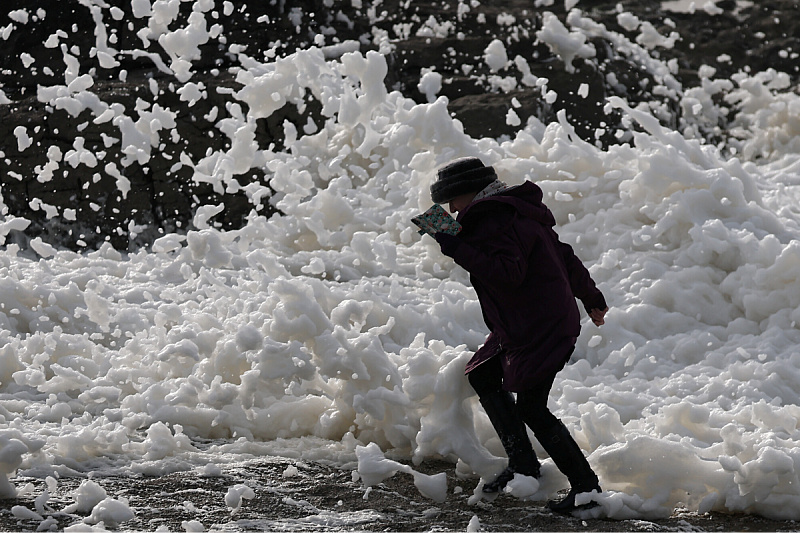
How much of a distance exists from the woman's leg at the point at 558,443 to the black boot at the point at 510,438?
160 millimetres

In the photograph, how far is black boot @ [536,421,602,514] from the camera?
286cm

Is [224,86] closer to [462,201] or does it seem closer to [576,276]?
[462,201]

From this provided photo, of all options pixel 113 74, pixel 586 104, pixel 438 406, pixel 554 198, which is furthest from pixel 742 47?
pixel 438 406

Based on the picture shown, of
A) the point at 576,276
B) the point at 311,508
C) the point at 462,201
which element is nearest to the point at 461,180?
the point at 462,201

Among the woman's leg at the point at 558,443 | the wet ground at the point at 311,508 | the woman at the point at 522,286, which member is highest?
the woman at the point at 522,286

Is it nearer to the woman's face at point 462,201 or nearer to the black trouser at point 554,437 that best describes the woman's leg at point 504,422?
the black trouser at point 554,437

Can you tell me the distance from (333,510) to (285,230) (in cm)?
357

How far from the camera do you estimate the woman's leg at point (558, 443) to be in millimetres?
2861

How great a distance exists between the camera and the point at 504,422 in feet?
10.00

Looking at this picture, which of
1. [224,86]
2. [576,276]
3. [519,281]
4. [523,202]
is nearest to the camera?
[519,281]

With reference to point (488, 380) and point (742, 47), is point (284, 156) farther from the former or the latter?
point (742, 47)

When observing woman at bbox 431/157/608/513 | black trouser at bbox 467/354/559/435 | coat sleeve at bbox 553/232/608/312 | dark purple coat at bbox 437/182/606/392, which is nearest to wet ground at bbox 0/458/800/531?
woman at bbox 431/157/608/513

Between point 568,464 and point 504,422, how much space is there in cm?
28

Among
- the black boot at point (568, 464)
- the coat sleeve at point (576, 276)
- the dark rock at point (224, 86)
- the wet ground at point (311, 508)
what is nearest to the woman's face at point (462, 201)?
the coat sleeve at point (576, 276)
